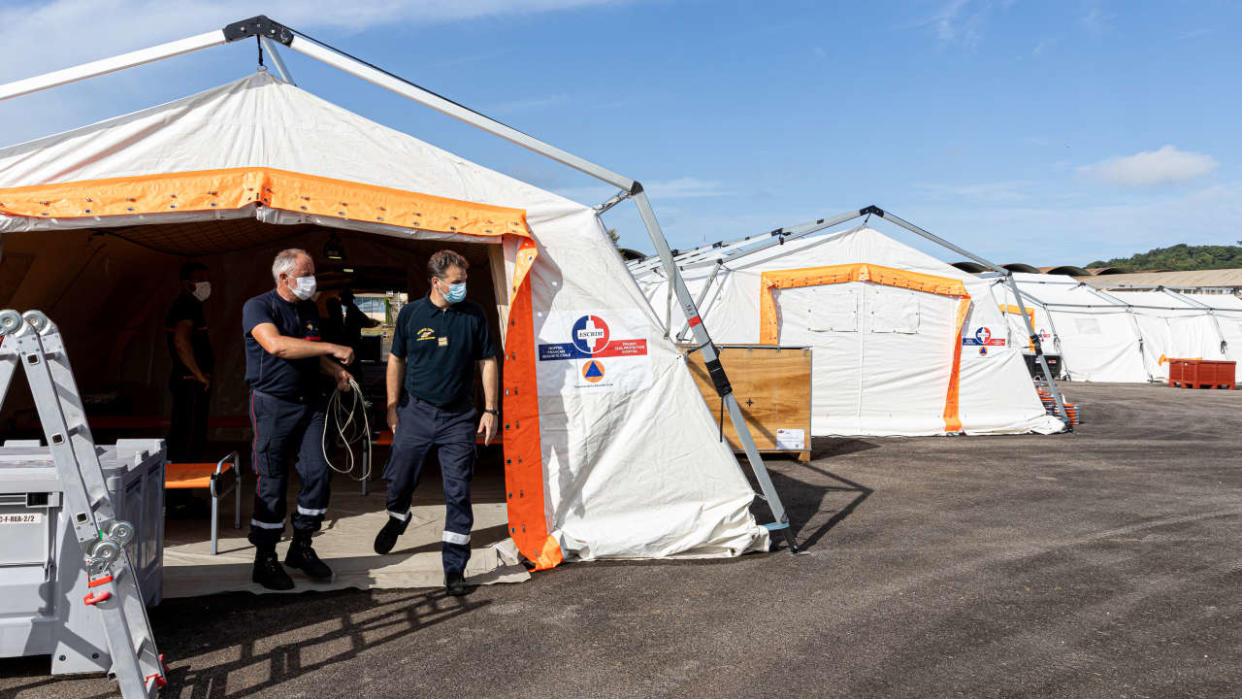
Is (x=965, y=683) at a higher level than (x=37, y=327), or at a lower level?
lower

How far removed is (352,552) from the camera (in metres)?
5.09

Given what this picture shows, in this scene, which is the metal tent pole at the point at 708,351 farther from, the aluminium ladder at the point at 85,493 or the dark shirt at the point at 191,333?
the dark shirt at the point at 191,333

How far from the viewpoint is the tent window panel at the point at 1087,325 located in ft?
80.7

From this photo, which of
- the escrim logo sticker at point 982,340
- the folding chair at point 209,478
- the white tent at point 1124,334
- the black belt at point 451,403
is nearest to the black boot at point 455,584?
the black belt at point 451,403

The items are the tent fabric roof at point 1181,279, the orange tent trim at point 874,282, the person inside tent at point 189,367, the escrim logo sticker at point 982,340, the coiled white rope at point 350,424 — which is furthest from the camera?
the tent fabric roof at point 1181,279

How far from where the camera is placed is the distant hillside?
72.1m

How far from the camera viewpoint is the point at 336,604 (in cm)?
438

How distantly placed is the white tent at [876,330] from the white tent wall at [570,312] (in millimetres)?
6739

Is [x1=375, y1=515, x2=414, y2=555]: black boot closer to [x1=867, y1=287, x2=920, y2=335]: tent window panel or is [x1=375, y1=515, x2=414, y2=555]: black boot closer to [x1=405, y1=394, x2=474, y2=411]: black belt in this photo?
[x1=405, y1=394, x2=474, y2=411]: black belt

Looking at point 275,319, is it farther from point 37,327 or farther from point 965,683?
point 965,683

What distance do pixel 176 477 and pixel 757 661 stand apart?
11.7 ft

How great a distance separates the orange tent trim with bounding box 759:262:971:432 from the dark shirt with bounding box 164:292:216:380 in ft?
25.4

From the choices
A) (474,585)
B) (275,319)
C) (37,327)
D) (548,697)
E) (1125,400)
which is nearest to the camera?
(37,327)

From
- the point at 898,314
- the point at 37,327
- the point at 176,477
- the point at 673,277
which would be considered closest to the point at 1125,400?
the point at 898,314
